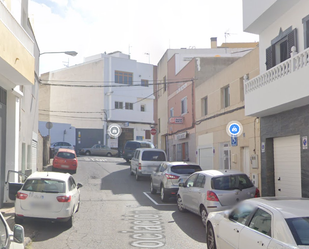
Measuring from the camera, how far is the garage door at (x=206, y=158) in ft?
70.1

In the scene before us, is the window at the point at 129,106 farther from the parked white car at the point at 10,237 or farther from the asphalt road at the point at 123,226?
the parked white car at the point at 10,237

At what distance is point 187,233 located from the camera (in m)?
9.45

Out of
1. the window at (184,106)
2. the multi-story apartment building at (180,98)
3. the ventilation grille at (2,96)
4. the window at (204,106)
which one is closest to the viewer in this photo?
the ventilation grille at (2,96)

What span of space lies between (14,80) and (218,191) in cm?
756

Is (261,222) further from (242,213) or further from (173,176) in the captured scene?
(173,176)

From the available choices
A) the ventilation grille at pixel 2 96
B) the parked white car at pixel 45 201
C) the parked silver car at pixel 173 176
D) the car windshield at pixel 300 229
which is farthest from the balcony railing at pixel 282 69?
the ventilation grille at pixel 2 96

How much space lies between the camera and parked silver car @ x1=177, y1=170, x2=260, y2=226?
32.0 ft

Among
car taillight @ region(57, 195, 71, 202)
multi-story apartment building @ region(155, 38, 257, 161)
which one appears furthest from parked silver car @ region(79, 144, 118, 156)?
car taillight @ region(57, 195, 71, 202)

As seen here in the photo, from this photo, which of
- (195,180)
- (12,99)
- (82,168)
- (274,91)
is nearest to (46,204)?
(195,180)

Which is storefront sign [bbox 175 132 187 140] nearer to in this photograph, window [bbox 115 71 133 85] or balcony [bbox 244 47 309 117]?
balcony [bbox 244 47 309 117]

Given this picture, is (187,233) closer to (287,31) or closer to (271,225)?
(271,225)

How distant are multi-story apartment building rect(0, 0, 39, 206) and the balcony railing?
7.93 metres

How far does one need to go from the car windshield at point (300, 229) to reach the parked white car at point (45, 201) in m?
6.44

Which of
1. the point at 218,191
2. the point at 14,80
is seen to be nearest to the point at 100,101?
the point at 14,80
